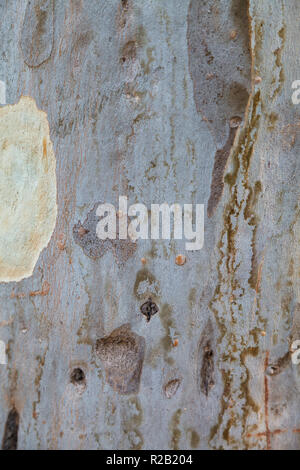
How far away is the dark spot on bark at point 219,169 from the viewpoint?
0.76 meters

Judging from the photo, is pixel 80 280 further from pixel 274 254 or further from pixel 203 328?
pixel 274 254

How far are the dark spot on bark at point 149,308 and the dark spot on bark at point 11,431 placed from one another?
0.35 m

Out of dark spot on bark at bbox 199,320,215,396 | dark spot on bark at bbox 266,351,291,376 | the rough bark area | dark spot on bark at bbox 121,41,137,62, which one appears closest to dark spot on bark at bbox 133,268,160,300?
the rough bark area

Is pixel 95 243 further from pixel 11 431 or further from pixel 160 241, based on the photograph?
pixel 11 431

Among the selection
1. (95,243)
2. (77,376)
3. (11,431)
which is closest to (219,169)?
(95,243)

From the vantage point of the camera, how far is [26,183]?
0.78 m

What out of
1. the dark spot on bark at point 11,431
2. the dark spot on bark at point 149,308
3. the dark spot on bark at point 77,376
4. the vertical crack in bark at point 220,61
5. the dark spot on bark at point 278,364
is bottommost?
the dark spot on bark at point 11,431

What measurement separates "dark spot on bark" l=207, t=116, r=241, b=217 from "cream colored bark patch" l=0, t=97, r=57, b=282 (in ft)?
1.03

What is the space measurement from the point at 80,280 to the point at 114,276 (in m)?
0.07

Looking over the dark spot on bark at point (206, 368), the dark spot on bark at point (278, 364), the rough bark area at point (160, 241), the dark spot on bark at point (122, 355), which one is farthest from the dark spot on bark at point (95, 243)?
the dark spot on bark at point (278, 364)

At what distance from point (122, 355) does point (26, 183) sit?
40cm

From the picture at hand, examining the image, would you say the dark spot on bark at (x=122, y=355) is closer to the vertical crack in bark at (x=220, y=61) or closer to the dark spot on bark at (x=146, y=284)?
the dark spot on bark at (x=146, y=284)

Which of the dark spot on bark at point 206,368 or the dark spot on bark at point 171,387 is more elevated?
the dark spot on bark at point 206,368

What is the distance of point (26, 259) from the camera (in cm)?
79
